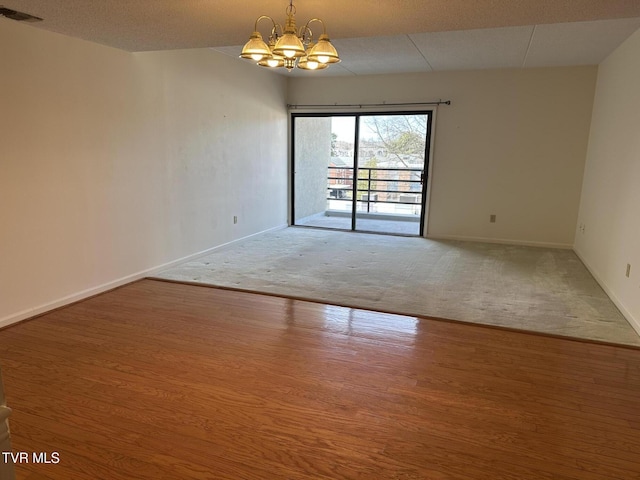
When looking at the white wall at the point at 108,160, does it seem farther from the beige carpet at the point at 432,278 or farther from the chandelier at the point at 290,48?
the chandelier at the point at 290,48

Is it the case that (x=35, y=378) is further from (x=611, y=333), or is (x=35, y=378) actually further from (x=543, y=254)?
(x=543, y=254)

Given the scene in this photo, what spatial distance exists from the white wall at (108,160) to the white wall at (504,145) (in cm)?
243

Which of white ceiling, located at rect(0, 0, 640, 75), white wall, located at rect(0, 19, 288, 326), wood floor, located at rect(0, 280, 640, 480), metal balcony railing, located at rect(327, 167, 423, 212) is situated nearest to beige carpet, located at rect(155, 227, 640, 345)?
wood floor, located at rect(0, 280, 640, 480)

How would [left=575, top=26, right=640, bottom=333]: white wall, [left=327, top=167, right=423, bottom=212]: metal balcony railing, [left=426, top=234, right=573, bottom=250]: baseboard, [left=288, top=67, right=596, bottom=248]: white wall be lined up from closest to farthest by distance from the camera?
1. [left=575, top=26, right=640, bottom=333]: white wall
2. [left=288, top=67, right=596, bottom=248]: white wall
3. [left=426, top=234, right=573, bottom=250]: baseboard
4. [left=327, top=167, right=423, bottom=212]: metal balcony railing

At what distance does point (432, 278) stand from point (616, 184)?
Result: 6.33 ft

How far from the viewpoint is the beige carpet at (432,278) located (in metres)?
3.32

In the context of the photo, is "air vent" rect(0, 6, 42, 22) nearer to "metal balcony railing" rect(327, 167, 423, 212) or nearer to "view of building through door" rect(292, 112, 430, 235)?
"view of building through door" rect(292, 112, 430, 235)

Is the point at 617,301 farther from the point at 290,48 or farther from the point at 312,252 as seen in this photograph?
the point at 290,48

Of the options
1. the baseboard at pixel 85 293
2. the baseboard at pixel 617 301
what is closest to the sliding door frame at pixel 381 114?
the baseboard at pixel 617 301

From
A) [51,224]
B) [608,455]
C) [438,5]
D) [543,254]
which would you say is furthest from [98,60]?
[543,254]

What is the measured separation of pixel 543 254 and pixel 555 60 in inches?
93.1

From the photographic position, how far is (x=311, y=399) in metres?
2.15

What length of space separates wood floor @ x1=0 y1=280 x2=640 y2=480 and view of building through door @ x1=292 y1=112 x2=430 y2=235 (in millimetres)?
4078

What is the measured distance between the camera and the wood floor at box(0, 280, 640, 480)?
5.63 feet
